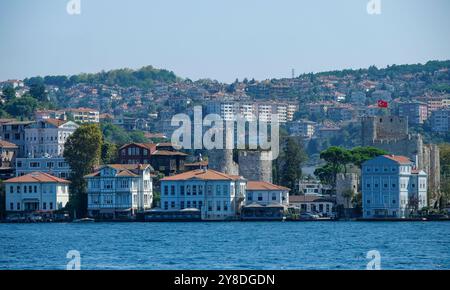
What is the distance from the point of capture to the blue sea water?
119ft

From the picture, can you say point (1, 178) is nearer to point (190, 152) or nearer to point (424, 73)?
point (190, 152)

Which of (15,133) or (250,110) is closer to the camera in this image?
(15,133)

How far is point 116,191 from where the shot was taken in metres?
75.2

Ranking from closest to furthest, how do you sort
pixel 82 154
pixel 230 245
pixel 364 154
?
pixel 230 245 < pixel 82 154 < pixel 364 154

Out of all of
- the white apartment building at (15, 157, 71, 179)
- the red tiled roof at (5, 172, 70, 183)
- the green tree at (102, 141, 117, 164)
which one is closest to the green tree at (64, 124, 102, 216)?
the red tiled roof at (5, 172, 70, 183)

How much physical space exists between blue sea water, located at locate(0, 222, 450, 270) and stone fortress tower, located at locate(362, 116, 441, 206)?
1090 cm

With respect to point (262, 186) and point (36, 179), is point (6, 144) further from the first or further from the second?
point (262, 186)

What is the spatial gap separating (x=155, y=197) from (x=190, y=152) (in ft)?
65.8

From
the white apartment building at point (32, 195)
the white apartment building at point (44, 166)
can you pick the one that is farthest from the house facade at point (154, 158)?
the white apartment building at point (32, 195)

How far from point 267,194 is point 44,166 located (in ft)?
60.1

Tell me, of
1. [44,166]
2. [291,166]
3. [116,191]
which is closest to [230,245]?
[116,191]

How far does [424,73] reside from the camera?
585ft

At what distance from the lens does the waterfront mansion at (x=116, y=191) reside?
245 feet
